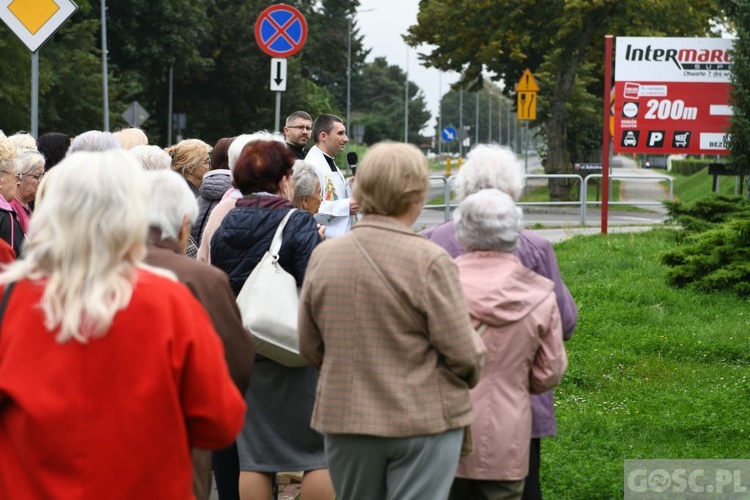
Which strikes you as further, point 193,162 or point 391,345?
point 193,162

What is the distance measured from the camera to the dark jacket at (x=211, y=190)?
6695 mm

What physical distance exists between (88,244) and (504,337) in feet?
6.12

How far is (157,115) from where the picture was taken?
5775 cm

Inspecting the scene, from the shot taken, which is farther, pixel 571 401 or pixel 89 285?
pixel 571 401

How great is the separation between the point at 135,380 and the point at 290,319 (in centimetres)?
208

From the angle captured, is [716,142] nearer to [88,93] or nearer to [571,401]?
[571,401]

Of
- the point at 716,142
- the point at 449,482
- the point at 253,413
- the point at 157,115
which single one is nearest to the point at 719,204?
the point at 716,142

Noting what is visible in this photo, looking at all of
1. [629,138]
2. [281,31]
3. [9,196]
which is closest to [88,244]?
[9,196]

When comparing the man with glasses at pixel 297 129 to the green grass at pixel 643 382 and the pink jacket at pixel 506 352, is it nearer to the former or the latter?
the green grass at pixel 643 382

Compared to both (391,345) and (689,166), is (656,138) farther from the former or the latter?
(689,166)

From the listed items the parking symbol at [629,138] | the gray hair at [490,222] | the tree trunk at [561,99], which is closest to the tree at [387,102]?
the tree trunk at [561,99]

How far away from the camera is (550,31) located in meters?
37.2

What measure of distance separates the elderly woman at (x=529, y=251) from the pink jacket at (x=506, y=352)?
317mm

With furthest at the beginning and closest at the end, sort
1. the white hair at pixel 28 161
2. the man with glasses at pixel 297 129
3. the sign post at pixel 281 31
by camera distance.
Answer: the sign post at pixel 281 31
the man with glasses at pixel 297 129
the white hair at pixel 28 161
